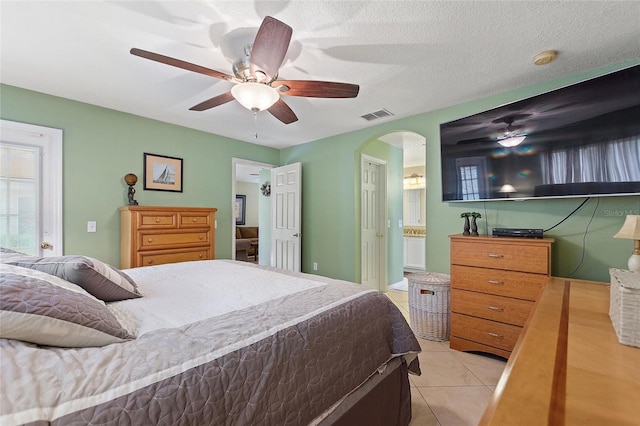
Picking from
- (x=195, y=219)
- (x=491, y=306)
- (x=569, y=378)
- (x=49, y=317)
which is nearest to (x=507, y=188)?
(x=491, y=306)

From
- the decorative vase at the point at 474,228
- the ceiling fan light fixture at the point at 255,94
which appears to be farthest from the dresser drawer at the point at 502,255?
the ceiling fan light fixture at the point at 255,94

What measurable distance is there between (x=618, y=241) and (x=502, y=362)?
1304mm

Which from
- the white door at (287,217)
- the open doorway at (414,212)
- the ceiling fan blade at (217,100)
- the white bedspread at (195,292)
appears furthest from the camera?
the open doorway at (414,212)

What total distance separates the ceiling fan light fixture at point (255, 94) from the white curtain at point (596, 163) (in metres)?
2.21

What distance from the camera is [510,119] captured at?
2346 mm

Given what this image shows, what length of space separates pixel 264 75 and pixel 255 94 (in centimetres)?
13

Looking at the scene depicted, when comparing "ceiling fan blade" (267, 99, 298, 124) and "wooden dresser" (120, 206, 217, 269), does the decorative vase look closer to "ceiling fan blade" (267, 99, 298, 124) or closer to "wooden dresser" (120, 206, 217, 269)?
"ceiling fan blade" (267, 99, 298, 124)

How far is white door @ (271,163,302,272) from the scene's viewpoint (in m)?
4.26

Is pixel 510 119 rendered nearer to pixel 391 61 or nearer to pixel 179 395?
pixel 391 61

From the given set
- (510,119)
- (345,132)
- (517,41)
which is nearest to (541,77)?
(510,119)

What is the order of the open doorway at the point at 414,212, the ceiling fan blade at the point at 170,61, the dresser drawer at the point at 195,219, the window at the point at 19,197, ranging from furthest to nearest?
the open doorway at the point at 414,212, the dresser drawer at the point at 195,219, the window at the point at 19,197, the ceiling fan blade at the point at 170,61

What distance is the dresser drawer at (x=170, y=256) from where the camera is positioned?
2.95 meters

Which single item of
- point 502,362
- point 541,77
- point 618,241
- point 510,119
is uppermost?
point 541,77

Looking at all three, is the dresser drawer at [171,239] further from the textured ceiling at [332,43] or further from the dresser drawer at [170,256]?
the textured ceiling at [332,43]
